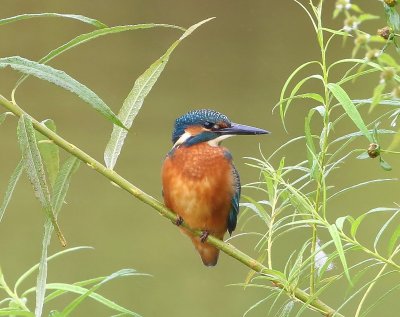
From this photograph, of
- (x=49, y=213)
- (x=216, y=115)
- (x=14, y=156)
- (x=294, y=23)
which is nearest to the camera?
(x=49, y=213)

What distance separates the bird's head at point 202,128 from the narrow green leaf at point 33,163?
16.5 inches

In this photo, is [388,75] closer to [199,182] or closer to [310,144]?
[310,144]

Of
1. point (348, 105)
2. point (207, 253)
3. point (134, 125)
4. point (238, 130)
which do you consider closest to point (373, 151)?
point (348, 105)

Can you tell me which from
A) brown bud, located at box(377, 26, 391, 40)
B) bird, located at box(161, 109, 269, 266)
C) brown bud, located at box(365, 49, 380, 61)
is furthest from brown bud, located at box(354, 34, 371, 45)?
bird, located at box(161, 109, 269, 266)

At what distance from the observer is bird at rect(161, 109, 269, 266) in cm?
105

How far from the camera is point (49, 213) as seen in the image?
665 mm

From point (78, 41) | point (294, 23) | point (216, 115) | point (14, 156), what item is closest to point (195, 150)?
point (216, 115)

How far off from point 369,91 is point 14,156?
91 centimetres

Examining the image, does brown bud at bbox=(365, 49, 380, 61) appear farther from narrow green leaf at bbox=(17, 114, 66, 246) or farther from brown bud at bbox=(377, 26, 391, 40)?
narrow green leaf at bbox=(17, 114, 66, 246)

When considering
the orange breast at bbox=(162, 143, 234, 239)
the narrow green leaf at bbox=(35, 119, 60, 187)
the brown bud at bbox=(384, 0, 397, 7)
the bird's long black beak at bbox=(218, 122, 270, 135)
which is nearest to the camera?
the brown bud at bbox=(384, 0, 397, 7)

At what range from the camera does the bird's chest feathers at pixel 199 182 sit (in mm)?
1050

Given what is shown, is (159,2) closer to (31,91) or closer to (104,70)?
(104,70)

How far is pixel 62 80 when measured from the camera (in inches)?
26.0

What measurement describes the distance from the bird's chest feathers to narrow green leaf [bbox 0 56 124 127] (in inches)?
15.3
